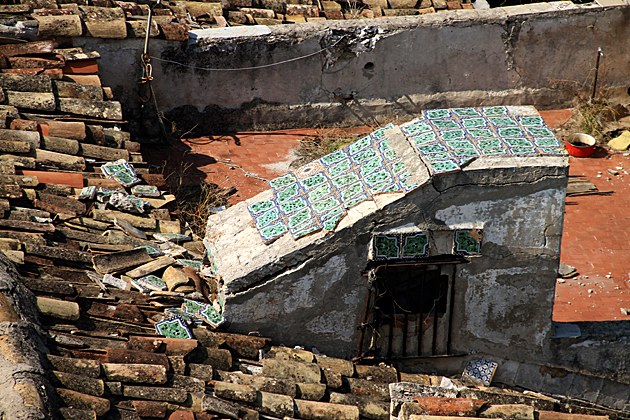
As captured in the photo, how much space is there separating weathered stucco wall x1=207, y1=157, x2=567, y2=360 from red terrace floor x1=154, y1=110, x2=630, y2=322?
296 centimetres

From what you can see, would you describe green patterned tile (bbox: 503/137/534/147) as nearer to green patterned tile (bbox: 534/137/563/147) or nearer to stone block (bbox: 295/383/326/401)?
green patterned tile (bbox: 534/137/563/147)

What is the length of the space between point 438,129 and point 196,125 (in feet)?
20.1

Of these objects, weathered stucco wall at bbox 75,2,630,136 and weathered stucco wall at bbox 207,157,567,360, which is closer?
weathered stucco wall at bbox 207,157,567,360

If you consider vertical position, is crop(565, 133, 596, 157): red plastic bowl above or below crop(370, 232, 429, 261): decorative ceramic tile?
above

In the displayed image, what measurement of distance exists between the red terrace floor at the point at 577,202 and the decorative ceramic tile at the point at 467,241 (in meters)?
3.54

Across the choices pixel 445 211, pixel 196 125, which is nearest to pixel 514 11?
pixel 196 125

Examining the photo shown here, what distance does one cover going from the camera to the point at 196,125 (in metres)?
11.0

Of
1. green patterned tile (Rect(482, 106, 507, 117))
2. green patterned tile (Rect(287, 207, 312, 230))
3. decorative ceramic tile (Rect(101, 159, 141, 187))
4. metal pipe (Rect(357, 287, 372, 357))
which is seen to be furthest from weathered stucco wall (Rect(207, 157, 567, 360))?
decorative ceramic tile (Rect(101, 159, 141, 187))

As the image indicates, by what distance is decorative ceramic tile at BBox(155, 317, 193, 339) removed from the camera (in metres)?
5.20

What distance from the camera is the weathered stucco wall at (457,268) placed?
5199mm

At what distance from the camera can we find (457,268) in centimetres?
547

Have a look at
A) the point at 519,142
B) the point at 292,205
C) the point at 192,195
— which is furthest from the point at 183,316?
the point at 192,195

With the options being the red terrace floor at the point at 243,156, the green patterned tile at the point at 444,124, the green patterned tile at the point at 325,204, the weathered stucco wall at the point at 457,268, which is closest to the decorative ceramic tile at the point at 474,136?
the green patterned tile at the point at 444,124

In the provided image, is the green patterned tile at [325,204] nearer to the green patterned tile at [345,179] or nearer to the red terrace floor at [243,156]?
the green patterned tile at [345,179]
